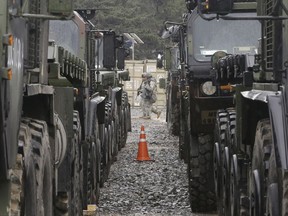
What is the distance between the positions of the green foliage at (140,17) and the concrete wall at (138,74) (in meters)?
13.0

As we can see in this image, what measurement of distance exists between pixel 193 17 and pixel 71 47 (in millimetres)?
1708

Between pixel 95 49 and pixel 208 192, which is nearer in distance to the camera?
pixel 208 192

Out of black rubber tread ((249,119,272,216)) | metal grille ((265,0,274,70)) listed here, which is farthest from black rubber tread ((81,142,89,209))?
metal grille ((265,0,274,70))

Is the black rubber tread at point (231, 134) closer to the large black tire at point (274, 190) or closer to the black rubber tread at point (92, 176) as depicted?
the black rubber tread at point (92, 176)

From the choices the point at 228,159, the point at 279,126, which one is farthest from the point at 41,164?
the point at 228,159

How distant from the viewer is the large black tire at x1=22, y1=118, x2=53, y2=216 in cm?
552

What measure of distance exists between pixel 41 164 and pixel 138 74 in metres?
34.3

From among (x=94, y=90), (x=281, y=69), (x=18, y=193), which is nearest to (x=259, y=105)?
(x=281, y=69)

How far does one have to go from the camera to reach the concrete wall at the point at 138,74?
39.1 m

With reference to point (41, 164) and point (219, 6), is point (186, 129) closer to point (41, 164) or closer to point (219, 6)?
point (41, 164)

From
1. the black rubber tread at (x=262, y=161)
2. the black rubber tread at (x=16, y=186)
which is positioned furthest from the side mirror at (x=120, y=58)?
the black rubber tread at (x=16, y=186)

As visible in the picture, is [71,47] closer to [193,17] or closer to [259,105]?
[193,17]

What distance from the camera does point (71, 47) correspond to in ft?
37.6

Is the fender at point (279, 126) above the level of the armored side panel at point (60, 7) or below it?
below
